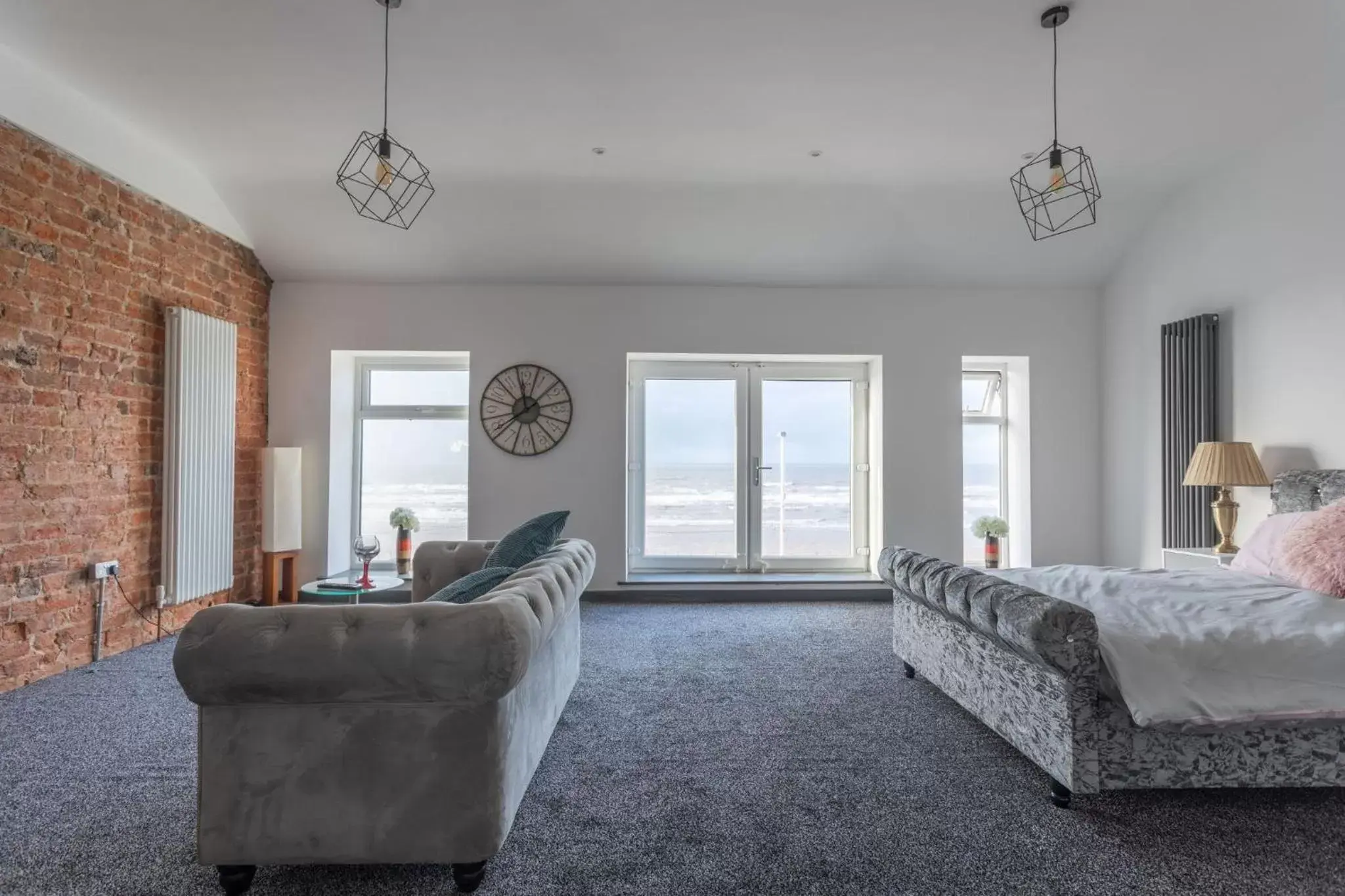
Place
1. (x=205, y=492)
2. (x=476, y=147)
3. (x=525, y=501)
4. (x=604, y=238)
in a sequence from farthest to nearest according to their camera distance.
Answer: (x=525, y=501) < (x=604, y=238) < (x=205, y=492) < (x=476, y=147)

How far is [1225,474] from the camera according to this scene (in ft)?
11.9

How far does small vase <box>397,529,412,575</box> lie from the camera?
16.1ft

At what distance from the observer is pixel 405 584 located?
3.85 metres

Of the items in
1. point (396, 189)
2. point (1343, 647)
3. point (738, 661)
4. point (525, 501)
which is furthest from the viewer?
point (525, 501)

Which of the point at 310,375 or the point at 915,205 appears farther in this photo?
the point at 310,375

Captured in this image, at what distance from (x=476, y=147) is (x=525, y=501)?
250 cm

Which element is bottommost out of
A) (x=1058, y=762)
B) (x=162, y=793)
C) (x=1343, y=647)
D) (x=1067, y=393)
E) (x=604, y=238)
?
(x=162, y=793)

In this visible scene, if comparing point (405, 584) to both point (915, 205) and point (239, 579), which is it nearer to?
point (239, 579)

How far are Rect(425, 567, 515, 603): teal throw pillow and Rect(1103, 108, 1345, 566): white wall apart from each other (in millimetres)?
4107

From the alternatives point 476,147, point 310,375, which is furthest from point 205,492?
point 476,147

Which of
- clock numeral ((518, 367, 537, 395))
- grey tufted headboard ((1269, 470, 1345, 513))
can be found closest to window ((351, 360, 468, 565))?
clock numeral ((518, 367, 537, 395))

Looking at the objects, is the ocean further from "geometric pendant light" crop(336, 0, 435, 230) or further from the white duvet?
the white duvet

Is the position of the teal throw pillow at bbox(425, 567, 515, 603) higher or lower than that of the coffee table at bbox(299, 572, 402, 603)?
higher

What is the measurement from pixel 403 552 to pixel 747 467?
9.12ft
